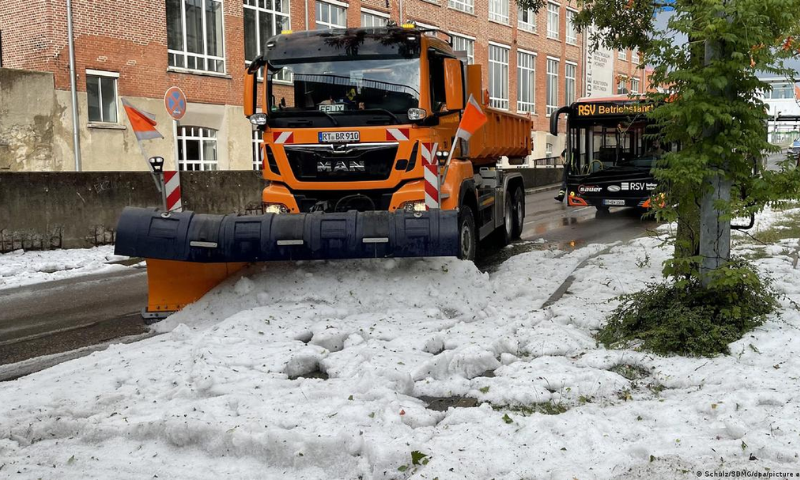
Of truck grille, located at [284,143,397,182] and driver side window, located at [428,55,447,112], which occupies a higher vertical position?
driver side window, located at [428,55,447,112]

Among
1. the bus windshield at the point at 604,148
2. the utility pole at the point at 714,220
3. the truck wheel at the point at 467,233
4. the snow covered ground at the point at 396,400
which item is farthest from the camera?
the bus windshield at the point at 604,148

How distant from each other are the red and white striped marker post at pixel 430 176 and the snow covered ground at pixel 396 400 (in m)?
1.74

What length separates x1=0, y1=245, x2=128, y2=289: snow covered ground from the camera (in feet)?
34.3

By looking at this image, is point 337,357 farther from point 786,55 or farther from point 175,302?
point 786,55

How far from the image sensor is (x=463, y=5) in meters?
37.8

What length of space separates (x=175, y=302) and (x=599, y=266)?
5255 millimetres

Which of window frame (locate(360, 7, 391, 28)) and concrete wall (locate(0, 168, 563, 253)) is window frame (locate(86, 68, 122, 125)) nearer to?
concrete wall (locate(0, 168, 563, 253))

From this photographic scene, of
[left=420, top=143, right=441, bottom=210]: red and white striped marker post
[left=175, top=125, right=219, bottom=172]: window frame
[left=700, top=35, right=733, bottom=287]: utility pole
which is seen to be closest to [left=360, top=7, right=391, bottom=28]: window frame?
[left=175, top=125, right=219, bottom=172]: window frame

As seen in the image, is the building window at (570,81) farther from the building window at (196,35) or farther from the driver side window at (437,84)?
the driver side window at (437,84)

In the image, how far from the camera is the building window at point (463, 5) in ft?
121

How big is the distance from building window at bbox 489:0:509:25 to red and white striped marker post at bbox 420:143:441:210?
110ft

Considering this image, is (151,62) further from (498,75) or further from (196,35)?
(498,75)

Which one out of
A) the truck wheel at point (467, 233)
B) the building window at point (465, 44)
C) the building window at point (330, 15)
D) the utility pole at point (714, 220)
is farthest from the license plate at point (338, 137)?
the building window at point (465, 44)

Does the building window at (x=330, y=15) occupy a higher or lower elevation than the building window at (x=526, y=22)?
lower
